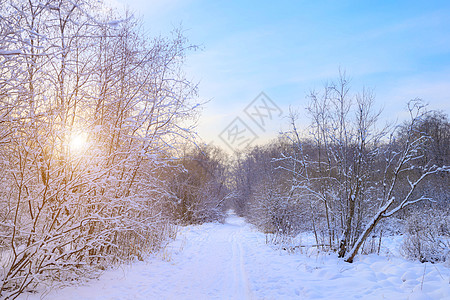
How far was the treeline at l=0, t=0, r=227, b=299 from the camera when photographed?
11.8ft

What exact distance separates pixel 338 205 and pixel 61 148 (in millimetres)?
7914

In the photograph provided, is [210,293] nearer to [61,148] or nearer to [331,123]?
[61,148]

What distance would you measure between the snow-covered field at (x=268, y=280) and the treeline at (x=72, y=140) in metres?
Result: 0.54

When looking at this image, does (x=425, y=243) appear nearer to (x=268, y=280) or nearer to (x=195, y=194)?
(x=268, y=280)

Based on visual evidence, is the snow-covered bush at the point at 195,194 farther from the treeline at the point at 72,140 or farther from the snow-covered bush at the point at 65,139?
the snow-covered bush at the point at 65,139

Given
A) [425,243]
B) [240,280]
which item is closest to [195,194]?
[240,280]

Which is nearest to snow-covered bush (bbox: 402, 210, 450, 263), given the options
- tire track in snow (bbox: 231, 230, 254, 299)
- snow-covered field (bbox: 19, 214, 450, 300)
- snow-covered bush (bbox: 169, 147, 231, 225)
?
snow-covered field (bbox: 19, 214, 450, 300)

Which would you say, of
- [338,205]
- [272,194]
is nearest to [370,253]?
[338,205]

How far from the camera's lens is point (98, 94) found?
17.7 ft

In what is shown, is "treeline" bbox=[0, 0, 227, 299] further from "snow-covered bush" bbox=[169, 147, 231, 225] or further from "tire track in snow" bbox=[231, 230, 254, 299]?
"snow-covered bush" bbox=[169, 147, 231, 225]

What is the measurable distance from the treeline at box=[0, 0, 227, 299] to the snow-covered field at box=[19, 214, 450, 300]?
0.54m

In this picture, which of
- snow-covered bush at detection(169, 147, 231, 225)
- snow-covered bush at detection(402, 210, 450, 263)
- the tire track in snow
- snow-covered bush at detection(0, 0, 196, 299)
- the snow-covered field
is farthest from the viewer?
snow-covered bush at detection(169, 147, 231, 225)

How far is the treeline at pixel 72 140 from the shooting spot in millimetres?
3590

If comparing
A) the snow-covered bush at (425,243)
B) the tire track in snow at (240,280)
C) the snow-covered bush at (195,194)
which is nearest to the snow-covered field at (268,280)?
the tire track in snow at (240,280)
